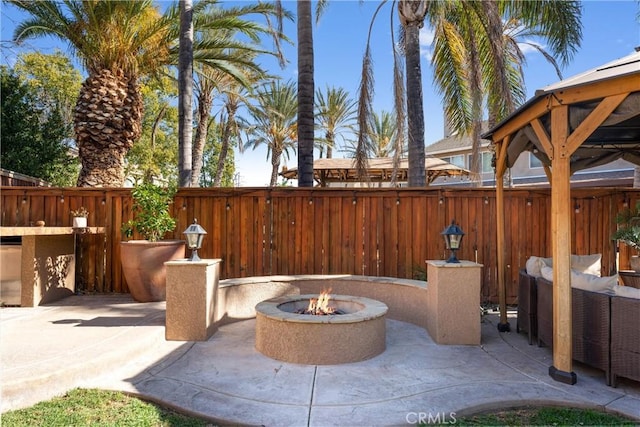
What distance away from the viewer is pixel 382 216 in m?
6.48

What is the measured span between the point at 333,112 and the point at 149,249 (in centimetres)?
1814

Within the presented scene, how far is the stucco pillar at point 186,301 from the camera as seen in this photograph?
14.2 feet

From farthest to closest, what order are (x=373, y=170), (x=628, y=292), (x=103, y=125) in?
(x=373, y=170) → (x=103, y=125) → (x=628, y=292)

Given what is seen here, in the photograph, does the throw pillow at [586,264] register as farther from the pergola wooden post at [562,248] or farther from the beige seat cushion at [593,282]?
the pergola wooden post at [562,248]

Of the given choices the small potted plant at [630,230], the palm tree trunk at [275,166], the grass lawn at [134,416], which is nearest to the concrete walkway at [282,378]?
the grass lawn at [134,416]

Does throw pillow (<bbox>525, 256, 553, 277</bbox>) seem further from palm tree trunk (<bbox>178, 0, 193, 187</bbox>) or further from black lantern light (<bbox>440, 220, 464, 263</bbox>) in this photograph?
palm tree trunk (<bbox>178, 0, 193, 187</bbox>)

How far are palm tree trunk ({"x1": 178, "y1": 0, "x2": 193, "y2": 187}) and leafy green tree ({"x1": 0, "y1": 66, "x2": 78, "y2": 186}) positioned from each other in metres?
5.61

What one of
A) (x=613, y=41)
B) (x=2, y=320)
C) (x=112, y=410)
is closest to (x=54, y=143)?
(x=2, y=320)

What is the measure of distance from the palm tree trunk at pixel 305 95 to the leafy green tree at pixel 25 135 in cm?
830

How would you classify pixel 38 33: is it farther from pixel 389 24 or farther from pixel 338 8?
pixel 389 24

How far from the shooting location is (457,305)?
4.37 meters

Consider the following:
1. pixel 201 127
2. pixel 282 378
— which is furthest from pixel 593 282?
pixel 201 127

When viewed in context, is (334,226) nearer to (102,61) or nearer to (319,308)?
(319,308)

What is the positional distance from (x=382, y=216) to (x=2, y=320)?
5.37 m
